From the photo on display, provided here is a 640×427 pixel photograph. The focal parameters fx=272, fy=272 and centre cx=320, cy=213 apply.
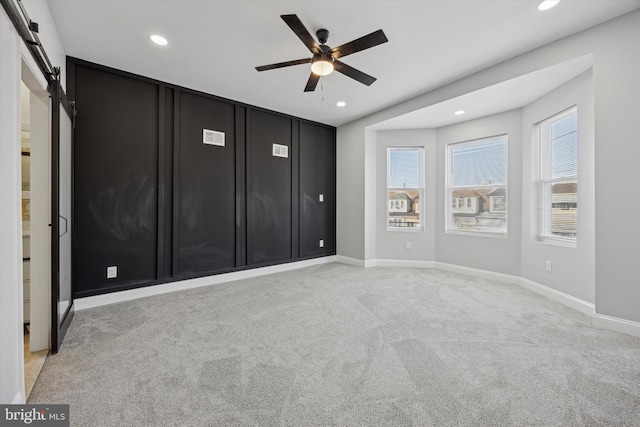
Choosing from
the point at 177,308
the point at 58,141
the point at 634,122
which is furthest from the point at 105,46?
the point at 634,122

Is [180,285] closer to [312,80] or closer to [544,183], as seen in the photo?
[312,80]

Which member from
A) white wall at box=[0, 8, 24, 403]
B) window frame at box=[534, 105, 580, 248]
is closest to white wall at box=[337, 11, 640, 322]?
window frame at box=[534, 105, 580, 248]

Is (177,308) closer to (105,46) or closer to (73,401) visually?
(73,401)

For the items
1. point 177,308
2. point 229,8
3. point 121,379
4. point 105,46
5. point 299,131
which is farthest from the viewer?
point 299,131

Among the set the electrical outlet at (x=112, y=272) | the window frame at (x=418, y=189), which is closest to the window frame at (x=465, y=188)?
the window frame at (x=418, y=189)

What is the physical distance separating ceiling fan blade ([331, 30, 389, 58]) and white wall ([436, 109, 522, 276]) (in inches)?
122

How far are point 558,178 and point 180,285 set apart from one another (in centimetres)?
530

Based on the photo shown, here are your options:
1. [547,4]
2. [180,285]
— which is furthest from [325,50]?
[180,285]

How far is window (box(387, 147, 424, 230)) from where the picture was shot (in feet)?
17.5

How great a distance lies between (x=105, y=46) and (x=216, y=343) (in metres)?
3.28

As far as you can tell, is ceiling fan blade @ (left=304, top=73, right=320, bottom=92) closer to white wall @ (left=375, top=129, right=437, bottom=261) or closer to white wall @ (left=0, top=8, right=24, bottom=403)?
white wall @ (left=0, top=8, right=24, bottom=403)

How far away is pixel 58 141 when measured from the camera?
2209 millimetres

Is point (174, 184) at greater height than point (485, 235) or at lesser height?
greater

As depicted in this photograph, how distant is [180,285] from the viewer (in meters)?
3.85
